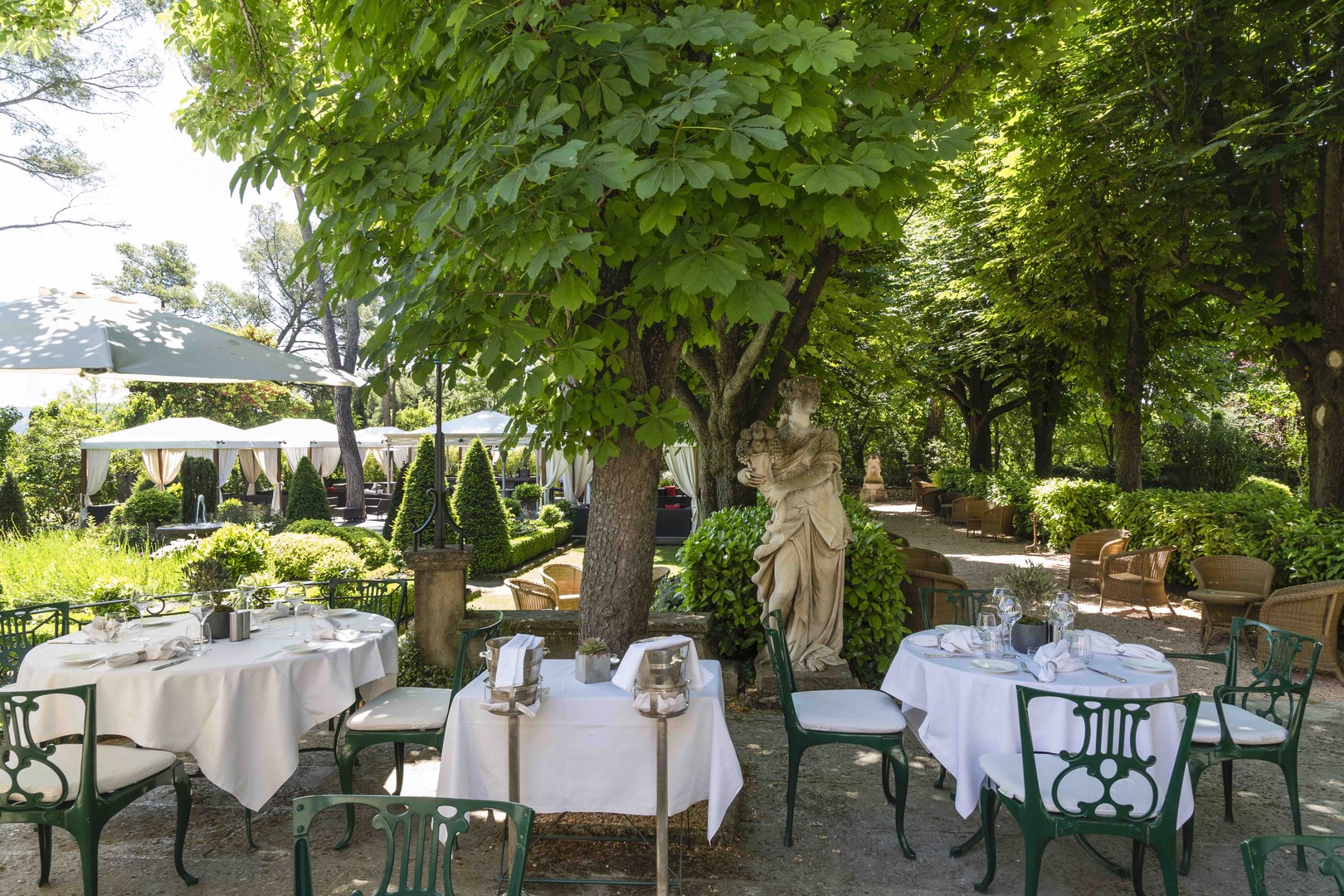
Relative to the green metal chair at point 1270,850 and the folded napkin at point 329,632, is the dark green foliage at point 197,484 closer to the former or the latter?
the folded napkin at point 329,632

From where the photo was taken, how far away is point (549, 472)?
19922mm

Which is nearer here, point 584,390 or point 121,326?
point 584,390

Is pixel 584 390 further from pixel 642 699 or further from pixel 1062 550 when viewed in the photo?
pixel 1062 550

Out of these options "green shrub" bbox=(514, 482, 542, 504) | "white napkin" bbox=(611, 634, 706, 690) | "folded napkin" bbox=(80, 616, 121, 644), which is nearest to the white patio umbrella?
"folded napkin" bbox=(80, 616, 121, 644)

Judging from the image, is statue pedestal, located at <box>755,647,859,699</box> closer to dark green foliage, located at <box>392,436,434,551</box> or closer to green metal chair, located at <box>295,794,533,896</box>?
green metal chair, located at <box>295,794,533,896</box>

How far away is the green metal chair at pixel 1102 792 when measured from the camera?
298 cm

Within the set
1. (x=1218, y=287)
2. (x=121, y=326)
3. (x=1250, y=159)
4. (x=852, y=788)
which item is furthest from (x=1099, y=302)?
(x=121, y=326)

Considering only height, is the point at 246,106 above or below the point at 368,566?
above

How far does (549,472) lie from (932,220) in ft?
35.8

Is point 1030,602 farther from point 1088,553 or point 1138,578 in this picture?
point 1088,553

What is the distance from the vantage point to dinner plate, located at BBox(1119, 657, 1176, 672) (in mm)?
3777

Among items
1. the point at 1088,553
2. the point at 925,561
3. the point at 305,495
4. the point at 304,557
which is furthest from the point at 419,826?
the point at 305,495

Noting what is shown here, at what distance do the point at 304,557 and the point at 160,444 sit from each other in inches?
325

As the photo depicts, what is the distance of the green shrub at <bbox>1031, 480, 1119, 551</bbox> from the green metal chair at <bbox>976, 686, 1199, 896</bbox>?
36.2ft
